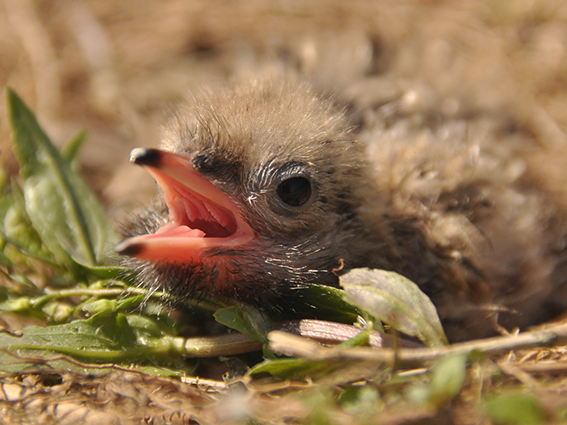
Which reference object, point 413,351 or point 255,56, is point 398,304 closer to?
point 413,351

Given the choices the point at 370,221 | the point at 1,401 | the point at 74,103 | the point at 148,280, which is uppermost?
the point at 74,103

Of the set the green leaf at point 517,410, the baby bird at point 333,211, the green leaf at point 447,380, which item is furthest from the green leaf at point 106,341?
the green leaf at point 517,410

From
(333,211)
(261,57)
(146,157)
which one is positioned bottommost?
(333,211)

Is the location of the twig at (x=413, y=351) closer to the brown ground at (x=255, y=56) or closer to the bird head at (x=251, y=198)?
the bird head at (x=251, y=198)

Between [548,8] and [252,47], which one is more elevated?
[548,8]

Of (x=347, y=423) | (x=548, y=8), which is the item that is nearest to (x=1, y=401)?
(x=347, y=423)

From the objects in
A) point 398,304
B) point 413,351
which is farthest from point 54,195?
point 413,351

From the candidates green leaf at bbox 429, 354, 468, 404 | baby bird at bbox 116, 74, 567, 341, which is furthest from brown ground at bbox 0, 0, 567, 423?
green leaf at bbox 429, 354, 468, 404

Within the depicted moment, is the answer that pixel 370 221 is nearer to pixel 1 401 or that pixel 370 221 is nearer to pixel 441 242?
pixel 441 242
